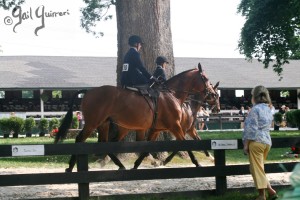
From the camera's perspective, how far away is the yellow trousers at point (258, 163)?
7375 mm

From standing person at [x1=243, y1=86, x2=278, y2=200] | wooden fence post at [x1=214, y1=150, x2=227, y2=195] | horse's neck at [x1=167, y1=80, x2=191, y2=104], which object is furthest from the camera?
horse's neck at [x1=167, y1=80, x2=191, y2=104]

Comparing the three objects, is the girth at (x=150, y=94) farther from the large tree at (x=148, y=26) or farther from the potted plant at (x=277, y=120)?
the potted plant at (x=277, y=120)

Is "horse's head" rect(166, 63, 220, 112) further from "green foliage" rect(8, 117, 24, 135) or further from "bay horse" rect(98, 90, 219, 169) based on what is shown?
"green foliage" rect(8, 117, 24, 135)

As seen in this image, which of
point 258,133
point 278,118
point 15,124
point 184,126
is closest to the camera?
point 258,133

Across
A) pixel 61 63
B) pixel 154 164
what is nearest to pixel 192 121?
pixel 154 164

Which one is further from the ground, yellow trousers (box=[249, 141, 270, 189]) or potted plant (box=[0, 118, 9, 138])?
yellow trousers (box=[249, 141, 270, 189])

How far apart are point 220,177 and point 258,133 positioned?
115 centimetres

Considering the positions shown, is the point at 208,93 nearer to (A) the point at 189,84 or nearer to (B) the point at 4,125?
(A) the point at 189,84

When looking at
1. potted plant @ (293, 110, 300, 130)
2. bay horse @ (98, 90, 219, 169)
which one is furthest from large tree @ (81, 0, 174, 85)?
potted plant @ (293, 110, 300, 130)

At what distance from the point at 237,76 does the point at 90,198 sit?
45922 millimetres

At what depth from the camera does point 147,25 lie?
1435 cm

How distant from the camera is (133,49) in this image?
9.86 m

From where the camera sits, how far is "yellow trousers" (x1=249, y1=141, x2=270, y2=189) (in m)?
7.38

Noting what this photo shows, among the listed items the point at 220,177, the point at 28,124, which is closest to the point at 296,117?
the point at 28,124
